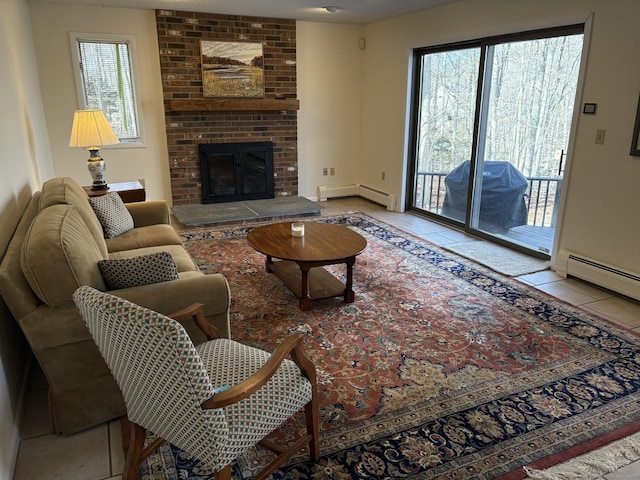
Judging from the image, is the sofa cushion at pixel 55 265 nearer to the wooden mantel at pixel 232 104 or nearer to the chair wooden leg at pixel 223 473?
the chair wooden leg at pixel 223 473

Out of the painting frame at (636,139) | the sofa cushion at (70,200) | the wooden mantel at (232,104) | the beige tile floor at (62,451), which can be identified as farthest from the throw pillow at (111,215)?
the painting frame at (636,139)

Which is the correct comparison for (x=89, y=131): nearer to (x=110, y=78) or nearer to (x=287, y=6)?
(x=110, y=78)

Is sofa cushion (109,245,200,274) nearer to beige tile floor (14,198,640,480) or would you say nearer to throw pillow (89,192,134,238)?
throw pillow (89,192,134,238)

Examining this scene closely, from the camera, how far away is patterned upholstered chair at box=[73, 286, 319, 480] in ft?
4.40

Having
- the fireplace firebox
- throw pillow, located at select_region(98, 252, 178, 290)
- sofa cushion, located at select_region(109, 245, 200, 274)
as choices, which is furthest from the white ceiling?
throw pillow, located at select_region(98, 252, 178, 290)

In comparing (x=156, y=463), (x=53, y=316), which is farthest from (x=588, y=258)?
(x=53, y=316)

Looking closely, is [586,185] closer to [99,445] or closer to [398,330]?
[398,330]

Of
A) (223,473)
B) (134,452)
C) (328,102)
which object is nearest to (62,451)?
(134,452)

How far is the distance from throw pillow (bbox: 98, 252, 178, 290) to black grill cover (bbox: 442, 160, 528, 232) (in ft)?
11.5

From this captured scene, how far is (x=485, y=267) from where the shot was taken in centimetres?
401

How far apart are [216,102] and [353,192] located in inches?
94.5

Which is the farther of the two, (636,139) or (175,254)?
(636,139)

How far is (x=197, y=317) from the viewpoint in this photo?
195 cm

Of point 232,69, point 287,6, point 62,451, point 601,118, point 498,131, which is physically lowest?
point 62,451
